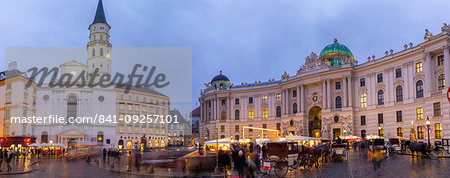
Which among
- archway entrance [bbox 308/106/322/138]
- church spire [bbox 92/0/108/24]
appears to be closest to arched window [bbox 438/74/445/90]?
archway entrance [bbox 308/106/322/138]

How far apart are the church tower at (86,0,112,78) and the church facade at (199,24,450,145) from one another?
26525 mm

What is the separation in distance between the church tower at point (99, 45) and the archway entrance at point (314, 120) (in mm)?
50740

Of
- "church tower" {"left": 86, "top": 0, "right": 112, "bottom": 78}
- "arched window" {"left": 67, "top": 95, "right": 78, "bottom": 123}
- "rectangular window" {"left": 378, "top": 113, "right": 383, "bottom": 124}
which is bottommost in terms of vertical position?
"rectangular window" {"left": 378, "top": 113, "right": 383, "bottom": 124}

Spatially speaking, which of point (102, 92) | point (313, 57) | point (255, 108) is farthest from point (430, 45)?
point (102, 92)

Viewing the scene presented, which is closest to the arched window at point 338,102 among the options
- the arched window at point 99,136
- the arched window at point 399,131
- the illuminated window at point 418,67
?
the arched window at point 399,131

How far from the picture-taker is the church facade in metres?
49.8

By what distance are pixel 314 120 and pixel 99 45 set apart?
5426 cm

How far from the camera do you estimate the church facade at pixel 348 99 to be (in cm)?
4979

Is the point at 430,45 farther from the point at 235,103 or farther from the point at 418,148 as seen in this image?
the point at 235,103

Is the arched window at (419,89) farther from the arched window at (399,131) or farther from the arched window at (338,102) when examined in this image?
the arched window at (338,102)

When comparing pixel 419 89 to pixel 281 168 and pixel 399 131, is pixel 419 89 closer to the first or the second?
pixel 399 131

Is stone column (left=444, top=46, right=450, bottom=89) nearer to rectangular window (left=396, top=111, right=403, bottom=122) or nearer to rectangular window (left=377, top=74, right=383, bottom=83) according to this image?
rectangular window (left=396, top=111, right=403, bottom=122)

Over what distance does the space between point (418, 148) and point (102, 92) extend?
72.8 m

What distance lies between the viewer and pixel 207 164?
2364 centimetres
